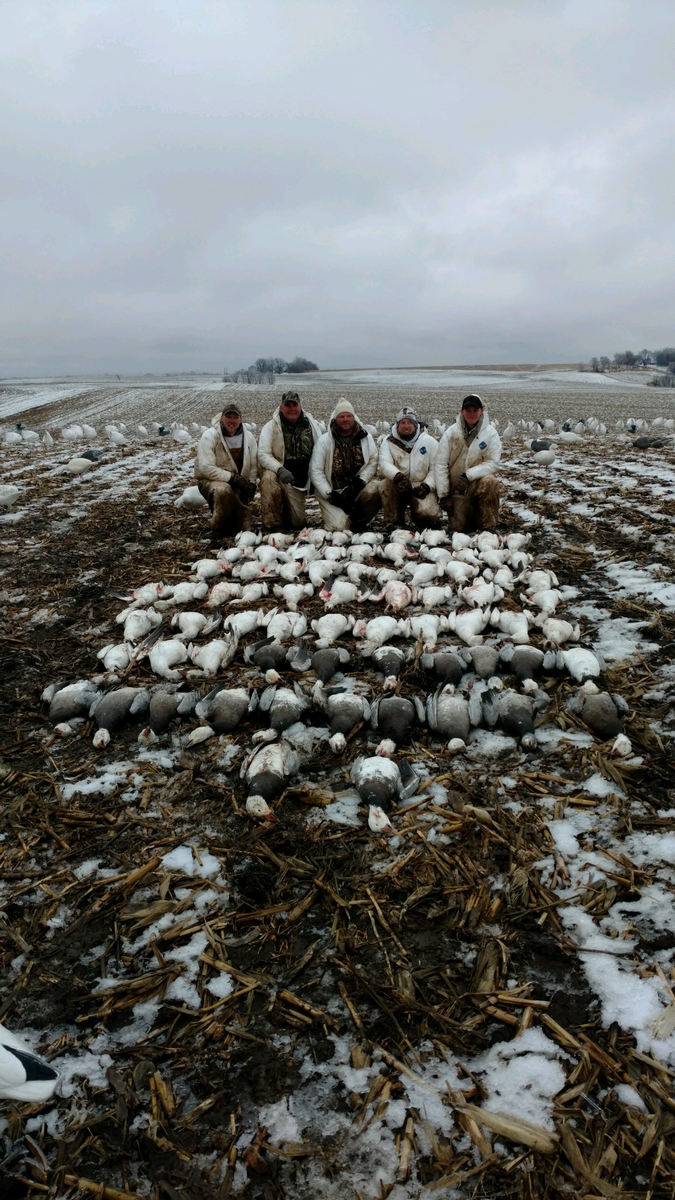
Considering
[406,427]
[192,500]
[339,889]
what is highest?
[406,427]

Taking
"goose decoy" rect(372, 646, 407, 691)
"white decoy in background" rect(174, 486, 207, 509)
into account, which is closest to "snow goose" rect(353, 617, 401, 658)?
"goose decoy" rect(372, 646, 407, 691)

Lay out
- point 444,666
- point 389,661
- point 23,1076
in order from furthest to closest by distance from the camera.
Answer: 1. point 389,661
2. point 444,666
3. point 23,1076

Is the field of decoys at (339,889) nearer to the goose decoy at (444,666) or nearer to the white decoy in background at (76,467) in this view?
the goose decoy at (444,666)

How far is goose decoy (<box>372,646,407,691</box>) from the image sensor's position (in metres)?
3.98

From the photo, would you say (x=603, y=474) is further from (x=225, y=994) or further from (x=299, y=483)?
(x=225, y=994)

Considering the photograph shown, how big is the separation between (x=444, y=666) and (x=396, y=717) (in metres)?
0.65

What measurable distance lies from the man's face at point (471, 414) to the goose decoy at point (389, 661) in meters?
3.61

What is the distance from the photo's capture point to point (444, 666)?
155 inches

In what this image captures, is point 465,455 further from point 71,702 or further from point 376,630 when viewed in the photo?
point 71,702

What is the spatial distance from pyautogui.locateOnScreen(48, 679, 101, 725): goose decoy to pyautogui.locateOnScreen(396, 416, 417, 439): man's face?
15.7ft

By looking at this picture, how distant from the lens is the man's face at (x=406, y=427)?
A: 23.5ft

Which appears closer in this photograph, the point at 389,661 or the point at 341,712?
the point at 341,712

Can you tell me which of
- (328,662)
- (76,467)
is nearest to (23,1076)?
(328,662)

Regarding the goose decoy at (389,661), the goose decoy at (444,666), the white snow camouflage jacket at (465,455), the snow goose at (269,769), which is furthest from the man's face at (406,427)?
the snow goose at (269,769)
